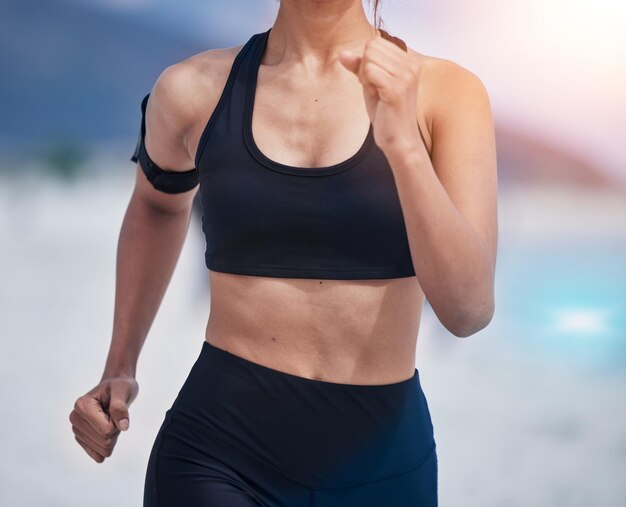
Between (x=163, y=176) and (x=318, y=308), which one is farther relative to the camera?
(x=163, y=176)

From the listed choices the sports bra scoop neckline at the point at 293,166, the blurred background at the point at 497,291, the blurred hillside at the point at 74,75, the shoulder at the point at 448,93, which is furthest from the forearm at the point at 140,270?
the blurred hillside at the point at 74,75

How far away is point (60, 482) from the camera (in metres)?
2.66

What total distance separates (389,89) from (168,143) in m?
0.53

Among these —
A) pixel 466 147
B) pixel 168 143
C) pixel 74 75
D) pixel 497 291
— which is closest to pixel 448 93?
pixel 466 147

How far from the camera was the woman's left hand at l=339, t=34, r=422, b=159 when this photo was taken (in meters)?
0.98

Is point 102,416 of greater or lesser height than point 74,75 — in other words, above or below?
below

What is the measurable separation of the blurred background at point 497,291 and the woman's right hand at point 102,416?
4.26ft

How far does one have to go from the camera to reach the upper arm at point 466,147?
113 cm

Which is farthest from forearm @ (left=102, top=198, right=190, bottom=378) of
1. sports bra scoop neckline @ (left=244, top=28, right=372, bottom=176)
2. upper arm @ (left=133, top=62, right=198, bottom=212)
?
sports bra scoop neckline @ (left=244, top=28, right=372, bottom=176)

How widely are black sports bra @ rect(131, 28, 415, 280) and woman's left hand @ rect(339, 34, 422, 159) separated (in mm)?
186

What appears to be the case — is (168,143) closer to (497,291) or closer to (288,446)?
(288,446)

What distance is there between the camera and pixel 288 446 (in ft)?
3.99

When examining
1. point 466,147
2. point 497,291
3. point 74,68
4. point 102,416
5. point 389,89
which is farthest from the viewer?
point 74,68

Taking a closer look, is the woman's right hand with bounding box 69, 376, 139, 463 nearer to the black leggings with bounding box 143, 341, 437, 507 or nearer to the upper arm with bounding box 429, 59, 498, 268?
the black leggings with bounding box 143, 341, 437, 507
